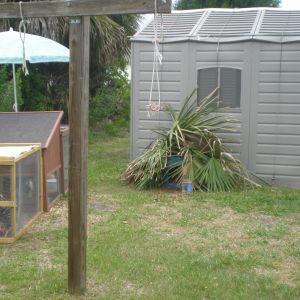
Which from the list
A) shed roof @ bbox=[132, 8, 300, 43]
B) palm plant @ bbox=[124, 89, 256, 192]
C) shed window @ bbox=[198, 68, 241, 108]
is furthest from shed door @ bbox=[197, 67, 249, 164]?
shed roof @ bbox=[132, 8, 300, 43]

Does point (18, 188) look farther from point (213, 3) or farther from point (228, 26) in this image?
point (213, 3)

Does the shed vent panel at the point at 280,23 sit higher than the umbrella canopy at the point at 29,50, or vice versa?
the shed vent panel at the point at 280,23

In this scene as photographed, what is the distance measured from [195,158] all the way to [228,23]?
2597 millimetres

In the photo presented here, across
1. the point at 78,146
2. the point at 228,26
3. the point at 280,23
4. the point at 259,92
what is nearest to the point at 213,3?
the point at 228,26

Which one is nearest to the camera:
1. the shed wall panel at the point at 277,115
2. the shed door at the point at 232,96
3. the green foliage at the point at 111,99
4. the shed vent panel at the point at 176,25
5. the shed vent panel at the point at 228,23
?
the shed wall panel at the point at 277,115

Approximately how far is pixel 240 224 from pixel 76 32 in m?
3.52

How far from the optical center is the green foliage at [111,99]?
16.6m

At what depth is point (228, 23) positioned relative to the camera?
33.3ft

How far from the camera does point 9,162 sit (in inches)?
236

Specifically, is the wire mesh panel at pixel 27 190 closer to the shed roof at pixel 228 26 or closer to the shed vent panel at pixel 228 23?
the shed roof at pixel 228 26

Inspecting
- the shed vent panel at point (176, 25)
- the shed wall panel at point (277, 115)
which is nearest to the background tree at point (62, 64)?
the shed vent panel at point (176, 25)

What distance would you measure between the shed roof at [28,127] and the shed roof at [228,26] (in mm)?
2346

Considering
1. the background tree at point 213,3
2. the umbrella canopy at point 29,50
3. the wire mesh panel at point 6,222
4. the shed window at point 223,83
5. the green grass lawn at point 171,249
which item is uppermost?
the background tree at point 213,3

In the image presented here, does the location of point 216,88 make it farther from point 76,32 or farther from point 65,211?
point 76,32
